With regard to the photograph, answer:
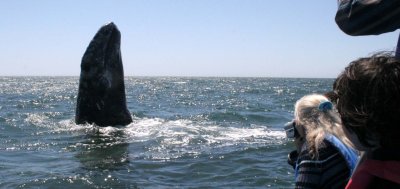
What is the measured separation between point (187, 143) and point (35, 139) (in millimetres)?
3387

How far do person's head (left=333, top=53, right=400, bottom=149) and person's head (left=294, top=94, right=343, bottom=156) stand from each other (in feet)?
2.56

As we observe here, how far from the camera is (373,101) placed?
194 cm

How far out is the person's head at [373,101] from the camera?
1.95 meters

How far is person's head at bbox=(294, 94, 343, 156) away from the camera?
2.89 metres

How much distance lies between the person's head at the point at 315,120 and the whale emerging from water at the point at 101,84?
30.4ft

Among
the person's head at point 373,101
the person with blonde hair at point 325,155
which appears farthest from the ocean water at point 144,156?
the person's head at point 373,101

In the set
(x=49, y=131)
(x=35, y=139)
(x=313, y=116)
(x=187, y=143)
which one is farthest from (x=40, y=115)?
(x=313, y=116)

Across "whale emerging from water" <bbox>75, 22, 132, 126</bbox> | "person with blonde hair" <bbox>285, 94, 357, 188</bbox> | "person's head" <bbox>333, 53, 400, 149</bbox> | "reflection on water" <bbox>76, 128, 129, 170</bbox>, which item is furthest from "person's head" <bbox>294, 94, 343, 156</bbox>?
"whale emerging from water" <bbox>75, 22, 132, 126</bbox>

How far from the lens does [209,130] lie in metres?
12.1

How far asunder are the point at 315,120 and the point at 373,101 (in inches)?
42.8

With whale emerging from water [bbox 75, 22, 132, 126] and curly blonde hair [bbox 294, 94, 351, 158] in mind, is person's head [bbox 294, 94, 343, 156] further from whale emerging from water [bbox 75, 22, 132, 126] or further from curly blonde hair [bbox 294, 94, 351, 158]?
whale emerging from water [bbox 75, 22, 132, 126]

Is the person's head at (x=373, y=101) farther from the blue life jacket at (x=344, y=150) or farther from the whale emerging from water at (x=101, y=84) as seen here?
the whale emerging from water at (x=101, y=84)

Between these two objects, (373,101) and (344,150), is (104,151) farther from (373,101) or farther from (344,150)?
(373,101)

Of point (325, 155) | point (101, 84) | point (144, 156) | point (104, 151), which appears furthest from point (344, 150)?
point (101, 84)
